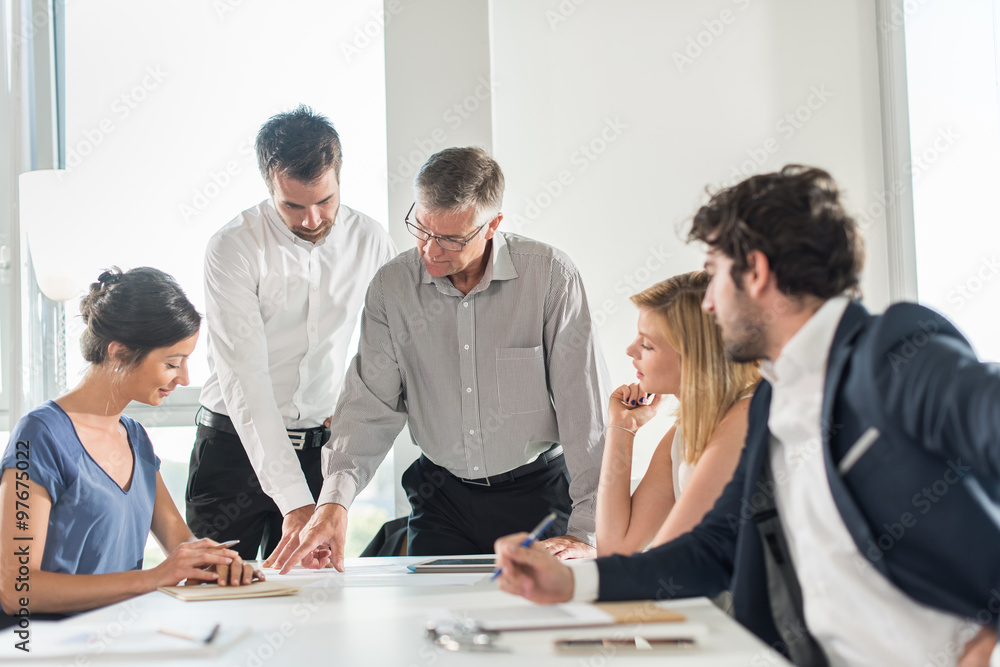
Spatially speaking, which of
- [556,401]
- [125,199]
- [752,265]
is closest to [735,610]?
[752,265]

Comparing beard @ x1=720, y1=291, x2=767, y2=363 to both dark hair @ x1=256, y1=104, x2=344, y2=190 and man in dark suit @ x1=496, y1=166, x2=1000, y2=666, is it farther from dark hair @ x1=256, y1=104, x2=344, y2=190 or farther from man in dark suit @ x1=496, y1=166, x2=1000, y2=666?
dark hair @ x1=256, y1=104, x2=344, y2=190

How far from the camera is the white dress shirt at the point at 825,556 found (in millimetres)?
1078

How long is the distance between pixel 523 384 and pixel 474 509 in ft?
1.29

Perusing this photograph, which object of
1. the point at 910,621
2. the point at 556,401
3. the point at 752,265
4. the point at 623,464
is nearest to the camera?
the point at 910,621

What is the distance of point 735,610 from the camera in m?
1.30

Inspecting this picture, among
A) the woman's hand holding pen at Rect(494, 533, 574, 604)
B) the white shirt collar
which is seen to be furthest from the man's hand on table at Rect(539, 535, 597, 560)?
the white shirt collar

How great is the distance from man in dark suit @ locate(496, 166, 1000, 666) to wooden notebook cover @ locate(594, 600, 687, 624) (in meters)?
0.03

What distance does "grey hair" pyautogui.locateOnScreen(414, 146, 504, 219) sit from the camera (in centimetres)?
220

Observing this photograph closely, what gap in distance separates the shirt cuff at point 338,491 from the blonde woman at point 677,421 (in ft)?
2.21

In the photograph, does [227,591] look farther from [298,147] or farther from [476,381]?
[298,147]

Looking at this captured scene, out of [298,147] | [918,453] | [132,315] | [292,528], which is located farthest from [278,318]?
[918,453]

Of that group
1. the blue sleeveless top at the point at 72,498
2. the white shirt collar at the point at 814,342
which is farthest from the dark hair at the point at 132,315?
the white shirt collar at the point at 814,342

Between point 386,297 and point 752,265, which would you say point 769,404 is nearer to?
point 752,265

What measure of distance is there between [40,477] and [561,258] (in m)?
1.47
